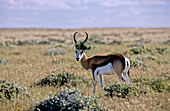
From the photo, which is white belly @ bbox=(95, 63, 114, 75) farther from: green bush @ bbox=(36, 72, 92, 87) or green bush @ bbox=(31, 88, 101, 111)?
green bush @ bbox=(31, 88, 101, 111)

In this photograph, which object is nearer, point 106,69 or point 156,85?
point 106,69

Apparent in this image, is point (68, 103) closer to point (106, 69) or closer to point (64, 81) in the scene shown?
point (106, 69)

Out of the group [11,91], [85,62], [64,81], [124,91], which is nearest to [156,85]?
[124,91]

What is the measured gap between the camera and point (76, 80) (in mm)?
9141

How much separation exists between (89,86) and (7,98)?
3120mm

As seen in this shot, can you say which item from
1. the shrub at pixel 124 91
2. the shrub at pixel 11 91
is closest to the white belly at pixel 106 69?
the shrub at pixel 124 91

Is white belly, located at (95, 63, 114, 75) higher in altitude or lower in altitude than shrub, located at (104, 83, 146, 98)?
higher

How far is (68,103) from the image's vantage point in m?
5.59

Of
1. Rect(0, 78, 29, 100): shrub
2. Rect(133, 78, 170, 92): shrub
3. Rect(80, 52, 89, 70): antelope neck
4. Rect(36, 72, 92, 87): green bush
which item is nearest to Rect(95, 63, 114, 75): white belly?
Rect(80, 52, 89, 70): antelope neck

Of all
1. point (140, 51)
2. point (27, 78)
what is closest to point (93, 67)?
point (27, 78)

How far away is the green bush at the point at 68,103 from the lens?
5.55m

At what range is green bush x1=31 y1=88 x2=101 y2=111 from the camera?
5.55 meters

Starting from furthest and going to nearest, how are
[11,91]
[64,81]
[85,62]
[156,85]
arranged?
[64,81] < [85,62] < [156,85] < [11,91]

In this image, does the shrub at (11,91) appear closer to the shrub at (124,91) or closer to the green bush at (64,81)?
the green bush at (64,81)
